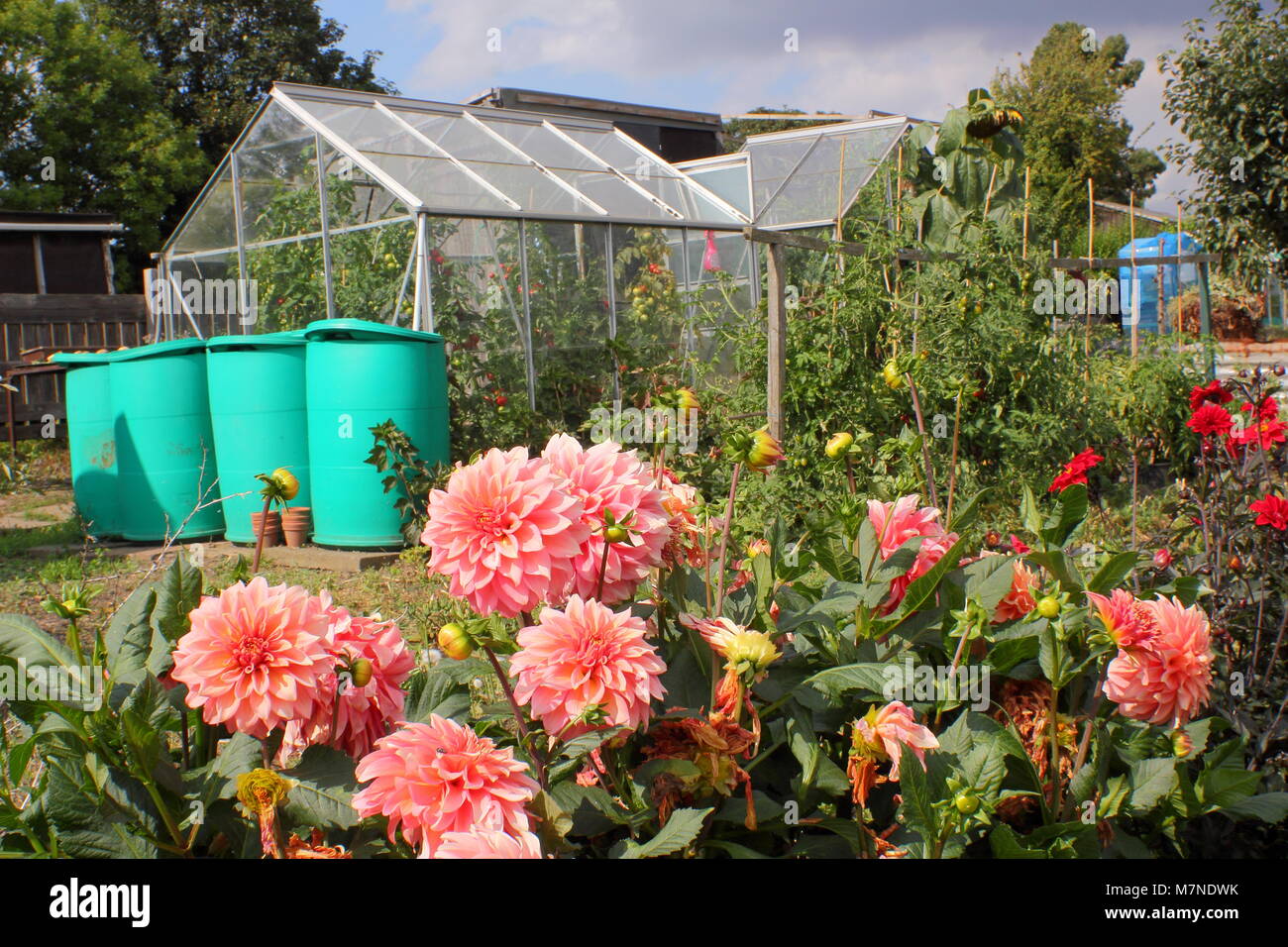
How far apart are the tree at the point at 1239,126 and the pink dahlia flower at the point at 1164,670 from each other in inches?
386

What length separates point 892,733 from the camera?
3.28 feet

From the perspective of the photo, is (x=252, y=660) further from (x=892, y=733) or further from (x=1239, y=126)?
(x=1239, y=126)

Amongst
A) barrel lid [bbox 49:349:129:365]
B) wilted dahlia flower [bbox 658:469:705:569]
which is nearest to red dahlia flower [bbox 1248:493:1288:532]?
wilted dahlia flower [bbox 658:469:705:569]

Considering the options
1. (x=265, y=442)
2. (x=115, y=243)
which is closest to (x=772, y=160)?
(x=265, y=442)

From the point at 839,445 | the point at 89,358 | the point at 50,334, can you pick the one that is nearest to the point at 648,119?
the point at 50,334

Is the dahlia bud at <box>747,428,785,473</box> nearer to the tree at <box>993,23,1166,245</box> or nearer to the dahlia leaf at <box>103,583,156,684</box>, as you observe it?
the dahlia leaf at <box>103,583,156,684</box>

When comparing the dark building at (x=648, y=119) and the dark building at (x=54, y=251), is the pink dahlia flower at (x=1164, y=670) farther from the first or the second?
the dark building at (x=648, y=119)

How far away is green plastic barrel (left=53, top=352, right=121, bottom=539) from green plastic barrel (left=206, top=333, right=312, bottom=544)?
0.84 meters

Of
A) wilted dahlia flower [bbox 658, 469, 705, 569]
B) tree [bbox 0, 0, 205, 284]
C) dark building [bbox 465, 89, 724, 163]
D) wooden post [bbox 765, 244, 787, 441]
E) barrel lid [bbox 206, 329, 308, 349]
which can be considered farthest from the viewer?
tree [bbox 0, 0, 205, 284]

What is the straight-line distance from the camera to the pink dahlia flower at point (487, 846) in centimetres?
85

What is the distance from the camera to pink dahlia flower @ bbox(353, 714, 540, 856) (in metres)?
0.90

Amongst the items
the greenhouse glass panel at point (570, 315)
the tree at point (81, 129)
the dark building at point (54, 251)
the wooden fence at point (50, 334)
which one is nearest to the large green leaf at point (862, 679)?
the greenhouse glass panel at point (570, 315)
